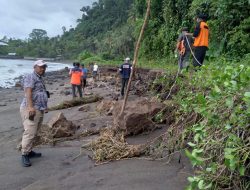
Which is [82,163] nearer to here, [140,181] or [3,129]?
[140,181]

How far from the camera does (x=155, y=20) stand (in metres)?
25.9

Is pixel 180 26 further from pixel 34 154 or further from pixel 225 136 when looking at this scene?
pixel 225 136

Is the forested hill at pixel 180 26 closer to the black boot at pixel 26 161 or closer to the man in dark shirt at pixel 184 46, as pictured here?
the man in dark shirt at pixel 184 46

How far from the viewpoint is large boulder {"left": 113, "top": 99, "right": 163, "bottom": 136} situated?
6875mm

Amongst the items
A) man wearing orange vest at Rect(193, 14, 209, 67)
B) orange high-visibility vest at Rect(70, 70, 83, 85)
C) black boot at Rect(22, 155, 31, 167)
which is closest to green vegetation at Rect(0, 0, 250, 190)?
man wearing orange vest at Rect(193, 14, 209, 67)

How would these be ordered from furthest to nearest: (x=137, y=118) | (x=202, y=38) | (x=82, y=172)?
(x=202, y=38) < (x=137, y=118) < (x=82, y=172)

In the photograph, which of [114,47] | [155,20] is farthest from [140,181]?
[114,47]

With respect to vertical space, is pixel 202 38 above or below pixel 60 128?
above

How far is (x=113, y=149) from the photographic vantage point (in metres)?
5.89

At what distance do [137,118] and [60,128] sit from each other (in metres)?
1.90

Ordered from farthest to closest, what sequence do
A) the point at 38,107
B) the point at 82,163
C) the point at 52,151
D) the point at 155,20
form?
1. the point at 155,20
2. the point at 52,151
3. the point at 38,107
4. the point at 82,163

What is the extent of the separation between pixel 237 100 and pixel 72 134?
5.15 m

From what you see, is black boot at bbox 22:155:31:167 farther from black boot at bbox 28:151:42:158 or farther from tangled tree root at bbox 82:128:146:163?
tangled tree root at bbox 82:128:146:163

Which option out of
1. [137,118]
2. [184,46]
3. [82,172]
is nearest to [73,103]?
[184,46]
